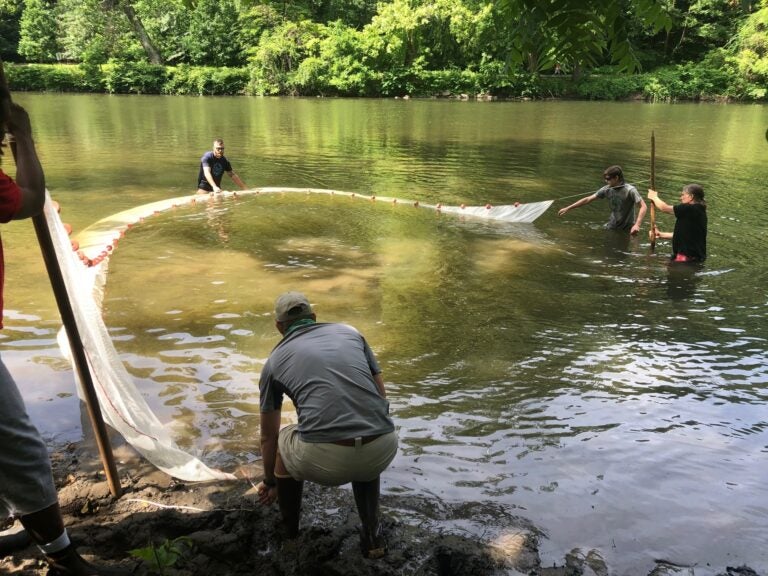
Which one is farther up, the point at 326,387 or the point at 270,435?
the point at 326,387

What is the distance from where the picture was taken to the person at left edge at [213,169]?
1214 cm

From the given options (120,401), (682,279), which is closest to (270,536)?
(120,401)

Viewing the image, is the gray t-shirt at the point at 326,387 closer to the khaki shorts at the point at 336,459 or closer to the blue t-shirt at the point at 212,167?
the khaki shorts at the point at 336,459

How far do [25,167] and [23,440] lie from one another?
3.60ft

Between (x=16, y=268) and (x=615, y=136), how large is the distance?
71.2 feet

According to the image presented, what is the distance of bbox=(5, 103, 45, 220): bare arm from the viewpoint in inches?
92.5

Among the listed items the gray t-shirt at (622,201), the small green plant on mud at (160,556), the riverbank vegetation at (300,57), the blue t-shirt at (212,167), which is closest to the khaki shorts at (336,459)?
the small green plant on mud at (160,556)

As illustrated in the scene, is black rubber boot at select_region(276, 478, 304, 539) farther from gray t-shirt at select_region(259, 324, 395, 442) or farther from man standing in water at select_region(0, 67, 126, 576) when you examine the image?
man standing in water at select_region(0, 67, 126, 576)

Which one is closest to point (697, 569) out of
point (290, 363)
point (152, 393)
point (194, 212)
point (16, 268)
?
point (290, 363)

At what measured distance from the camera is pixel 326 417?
9.85 ft

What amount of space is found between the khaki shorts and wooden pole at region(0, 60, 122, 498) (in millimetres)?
1061

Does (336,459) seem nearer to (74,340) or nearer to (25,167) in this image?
(74,340)

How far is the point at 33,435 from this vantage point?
2480 millimetres

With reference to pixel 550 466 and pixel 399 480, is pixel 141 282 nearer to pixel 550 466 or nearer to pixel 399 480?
pixel 399 480
